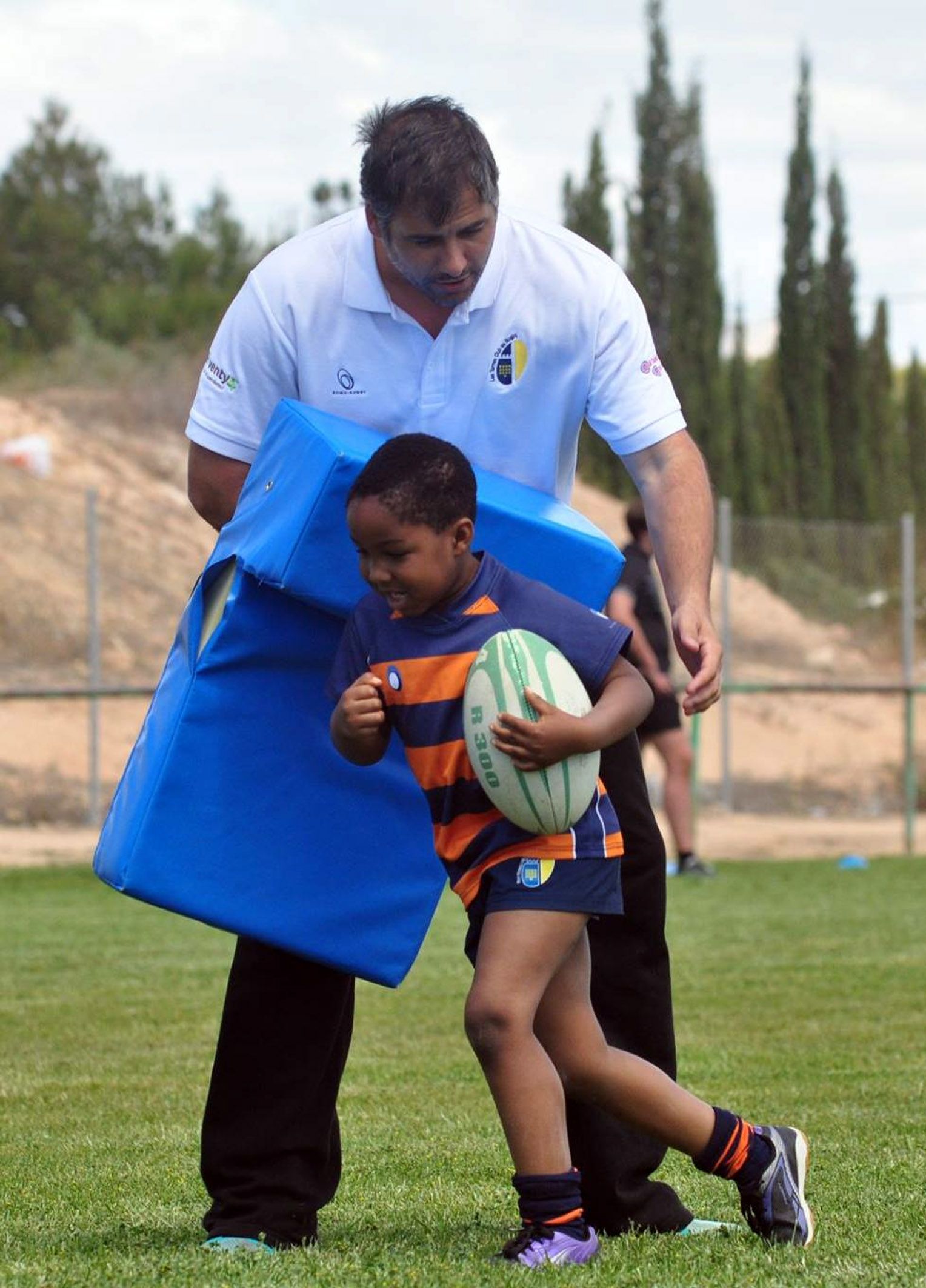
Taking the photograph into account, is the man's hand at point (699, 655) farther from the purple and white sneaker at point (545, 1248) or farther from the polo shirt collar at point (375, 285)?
the purple and white sneaker at point (545, 1248)

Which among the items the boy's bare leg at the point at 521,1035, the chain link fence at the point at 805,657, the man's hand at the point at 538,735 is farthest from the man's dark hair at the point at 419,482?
the chain link fence at the point at 805,657

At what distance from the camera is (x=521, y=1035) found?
3303 mm

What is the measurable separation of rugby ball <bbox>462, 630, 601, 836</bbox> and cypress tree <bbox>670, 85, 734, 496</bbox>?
1213 inches

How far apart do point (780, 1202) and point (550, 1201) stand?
0.51 m

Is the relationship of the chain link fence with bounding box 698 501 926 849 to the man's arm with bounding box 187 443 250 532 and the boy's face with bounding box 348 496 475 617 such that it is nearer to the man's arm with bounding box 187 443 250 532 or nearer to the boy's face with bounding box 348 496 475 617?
the man's arm with bounding box 187 443 250 532

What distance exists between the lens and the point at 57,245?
3612 cm

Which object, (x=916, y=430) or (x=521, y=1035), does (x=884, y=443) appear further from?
(x=521, y=1035)

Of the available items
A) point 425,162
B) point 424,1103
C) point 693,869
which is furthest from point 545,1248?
point 693,869

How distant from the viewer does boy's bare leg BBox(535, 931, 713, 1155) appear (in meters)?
3.47

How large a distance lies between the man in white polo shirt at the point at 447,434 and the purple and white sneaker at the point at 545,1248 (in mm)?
515

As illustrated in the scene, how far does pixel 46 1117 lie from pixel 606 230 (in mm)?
30604

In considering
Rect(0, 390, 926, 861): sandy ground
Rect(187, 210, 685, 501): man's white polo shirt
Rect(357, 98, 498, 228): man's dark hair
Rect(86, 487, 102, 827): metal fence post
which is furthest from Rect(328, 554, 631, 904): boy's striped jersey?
Rect(0, 390, 926, 861): sandy ground

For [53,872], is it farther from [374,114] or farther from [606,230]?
[606,230]

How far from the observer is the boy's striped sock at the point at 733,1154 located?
354 cm
